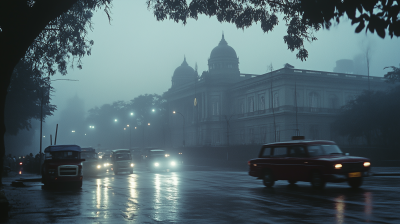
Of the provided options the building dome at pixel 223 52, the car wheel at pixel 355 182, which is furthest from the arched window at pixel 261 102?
the car wheel at pixel 355 182

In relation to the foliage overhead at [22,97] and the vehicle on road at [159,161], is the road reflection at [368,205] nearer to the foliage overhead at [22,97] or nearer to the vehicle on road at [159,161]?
the foliage overhead at [22,97]

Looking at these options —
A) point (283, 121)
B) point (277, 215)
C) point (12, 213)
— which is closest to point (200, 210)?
point (277, 215)

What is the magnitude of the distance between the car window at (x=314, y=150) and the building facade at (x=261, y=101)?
43050 mm

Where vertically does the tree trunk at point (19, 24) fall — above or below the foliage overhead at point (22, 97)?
below

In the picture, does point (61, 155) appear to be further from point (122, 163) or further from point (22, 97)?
point (22, 97)

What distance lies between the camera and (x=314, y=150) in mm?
16562

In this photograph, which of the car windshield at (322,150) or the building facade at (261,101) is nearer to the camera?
the car windshield at (322,150)

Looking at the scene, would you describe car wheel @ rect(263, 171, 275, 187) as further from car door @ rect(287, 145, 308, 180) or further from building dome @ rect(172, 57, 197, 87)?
building dome @ rect(172, 57, 197, 87)

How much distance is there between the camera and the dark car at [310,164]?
15.4 metres

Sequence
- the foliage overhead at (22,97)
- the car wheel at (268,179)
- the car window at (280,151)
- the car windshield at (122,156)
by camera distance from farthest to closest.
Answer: the foliage overhead at (22,97), the car windshield at (122,156), the car wheel at (268,179), the car window at (280,151)

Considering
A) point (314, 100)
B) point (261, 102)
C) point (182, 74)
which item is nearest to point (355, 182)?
point (314, 100)

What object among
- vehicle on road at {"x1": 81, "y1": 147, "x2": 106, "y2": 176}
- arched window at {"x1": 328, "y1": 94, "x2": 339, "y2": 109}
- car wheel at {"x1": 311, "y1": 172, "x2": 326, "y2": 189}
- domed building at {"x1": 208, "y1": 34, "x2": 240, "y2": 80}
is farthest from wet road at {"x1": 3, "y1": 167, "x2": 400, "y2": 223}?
domed building at {"x1": 208, "y1": 34, "x2": 240, "y2": 80}

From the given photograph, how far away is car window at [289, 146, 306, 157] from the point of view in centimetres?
1676

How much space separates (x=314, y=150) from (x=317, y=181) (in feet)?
4.24
